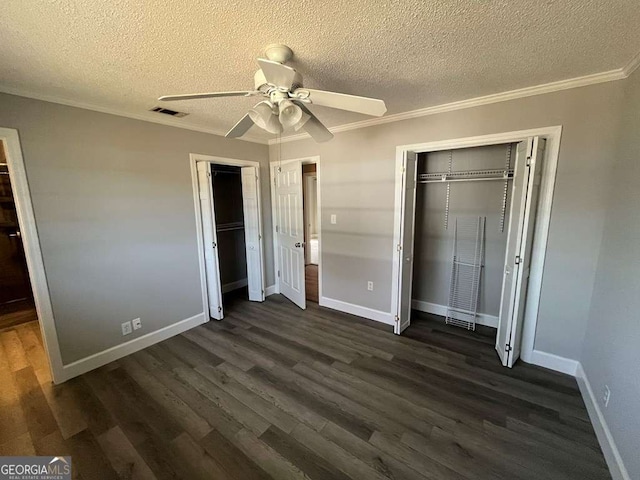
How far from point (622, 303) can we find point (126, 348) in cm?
415

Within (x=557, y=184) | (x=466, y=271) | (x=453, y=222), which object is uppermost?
(x=557, y=184)

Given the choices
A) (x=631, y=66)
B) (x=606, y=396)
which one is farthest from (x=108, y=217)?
(x=631, y=66)

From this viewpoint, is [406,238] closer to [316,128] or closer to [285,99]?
[316,128]

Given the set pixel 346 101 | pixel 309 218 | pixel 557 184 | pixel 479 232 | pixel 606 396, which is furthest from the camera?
pixel 309 218

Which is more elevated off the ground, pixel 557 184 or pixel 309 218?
pixel 557 184

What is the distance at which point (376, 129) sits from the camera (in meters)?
3.10

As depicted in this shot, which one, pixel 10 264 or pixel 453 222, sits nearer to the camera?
pixel 453 222

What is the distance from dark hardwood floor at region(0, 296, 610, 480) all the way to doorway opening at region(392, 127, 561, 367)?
44 cm

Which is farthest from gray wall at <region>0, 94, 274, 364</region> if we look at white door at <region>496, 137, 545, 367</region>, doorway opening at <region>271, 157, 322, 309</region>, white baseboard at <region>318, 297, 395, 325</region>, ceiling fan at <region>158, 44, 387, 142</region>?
white door at <region>496, 137, 545, 367</region>

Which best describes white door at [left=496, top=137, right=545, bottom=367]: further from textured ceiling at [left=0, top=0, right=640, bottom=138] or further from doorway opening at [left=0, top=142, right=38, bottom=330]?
doorway opening at [left=0, top=142, right=38, bottom=330]

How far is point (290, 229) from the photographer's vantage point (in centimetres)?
392

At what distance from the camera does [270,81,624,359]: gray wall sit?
6.86ft

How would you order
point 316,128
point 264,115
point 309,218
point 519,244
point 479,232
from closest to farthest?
point 264,115, point 316,128, point 519,244, point 479,232, point 309,218

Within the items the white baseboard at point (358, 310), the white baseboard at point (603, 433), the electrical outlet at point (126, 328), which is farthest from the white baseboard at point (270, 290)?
the white baseboard at point (603, 433)
